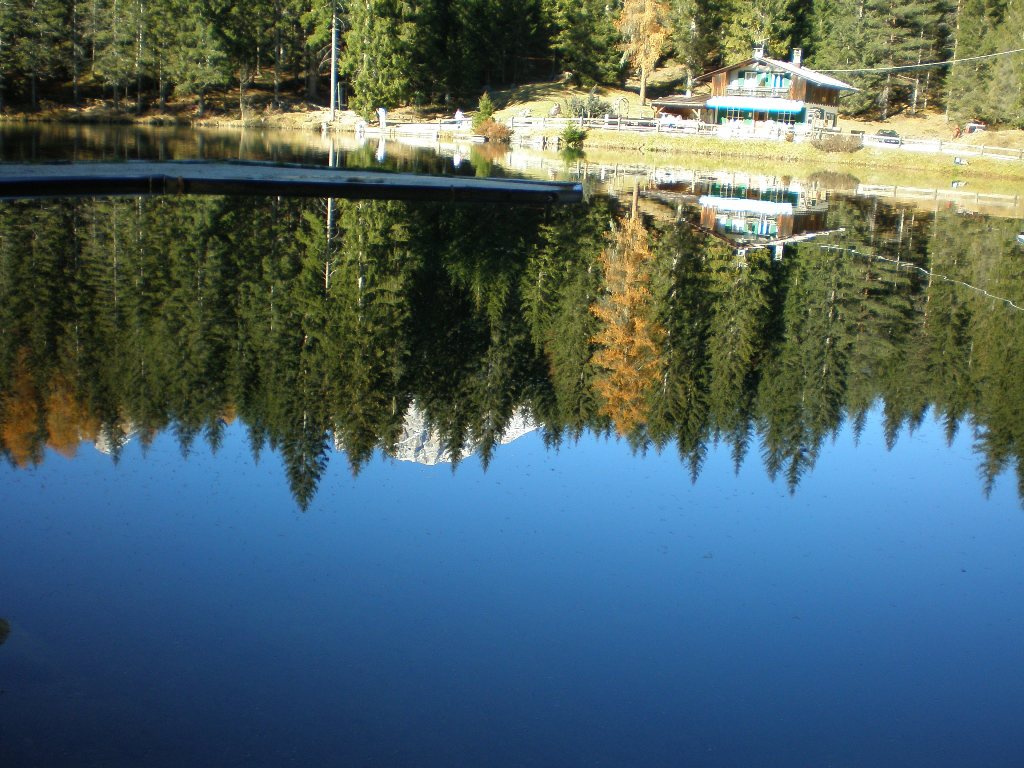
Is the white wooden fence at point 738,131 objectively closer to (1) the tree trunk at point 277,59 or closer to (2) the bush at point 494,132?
(2) the bush at point 494,132

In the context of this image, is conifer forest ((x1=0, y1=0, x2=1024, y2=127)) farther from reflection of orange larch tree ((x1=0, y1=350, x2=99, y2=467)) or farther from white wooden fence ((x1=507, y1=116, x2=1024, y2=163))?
reflection of orange larch tree ((x1=0, y1=350, x2=99, y2=467))

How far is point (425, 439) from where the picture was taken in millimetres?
10008

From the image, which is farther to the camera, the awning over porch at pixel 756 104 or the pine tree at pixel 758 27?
the pine tree at pixel 758 27

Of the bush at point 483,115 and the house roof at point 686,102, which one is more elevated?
the house roof at point 686,102

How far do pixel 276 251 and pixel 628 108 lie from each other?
59.5 metres

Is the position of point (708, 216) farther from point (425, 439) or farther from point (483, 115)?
point (483, 115)

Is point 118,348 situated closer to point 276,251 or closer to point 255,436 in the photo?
point 255,436

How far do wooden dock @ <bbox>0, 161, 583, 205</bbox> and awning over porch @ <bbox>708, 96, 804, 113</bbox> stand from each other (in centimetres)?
4135

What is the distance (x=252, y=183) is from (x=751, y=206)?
49.6 ft

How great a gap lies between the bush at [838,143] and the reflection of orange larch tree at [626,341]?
41697 mm

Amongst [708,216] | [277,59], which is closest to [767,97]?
[277,59]

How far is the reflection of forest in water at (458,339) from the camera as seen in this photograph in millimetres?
10289

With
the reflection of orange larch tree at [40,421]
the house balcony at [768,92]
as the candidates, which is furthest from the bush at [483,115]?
the reflection of orange larch tree at [40,421]

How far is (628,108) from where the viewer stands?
73.8m
